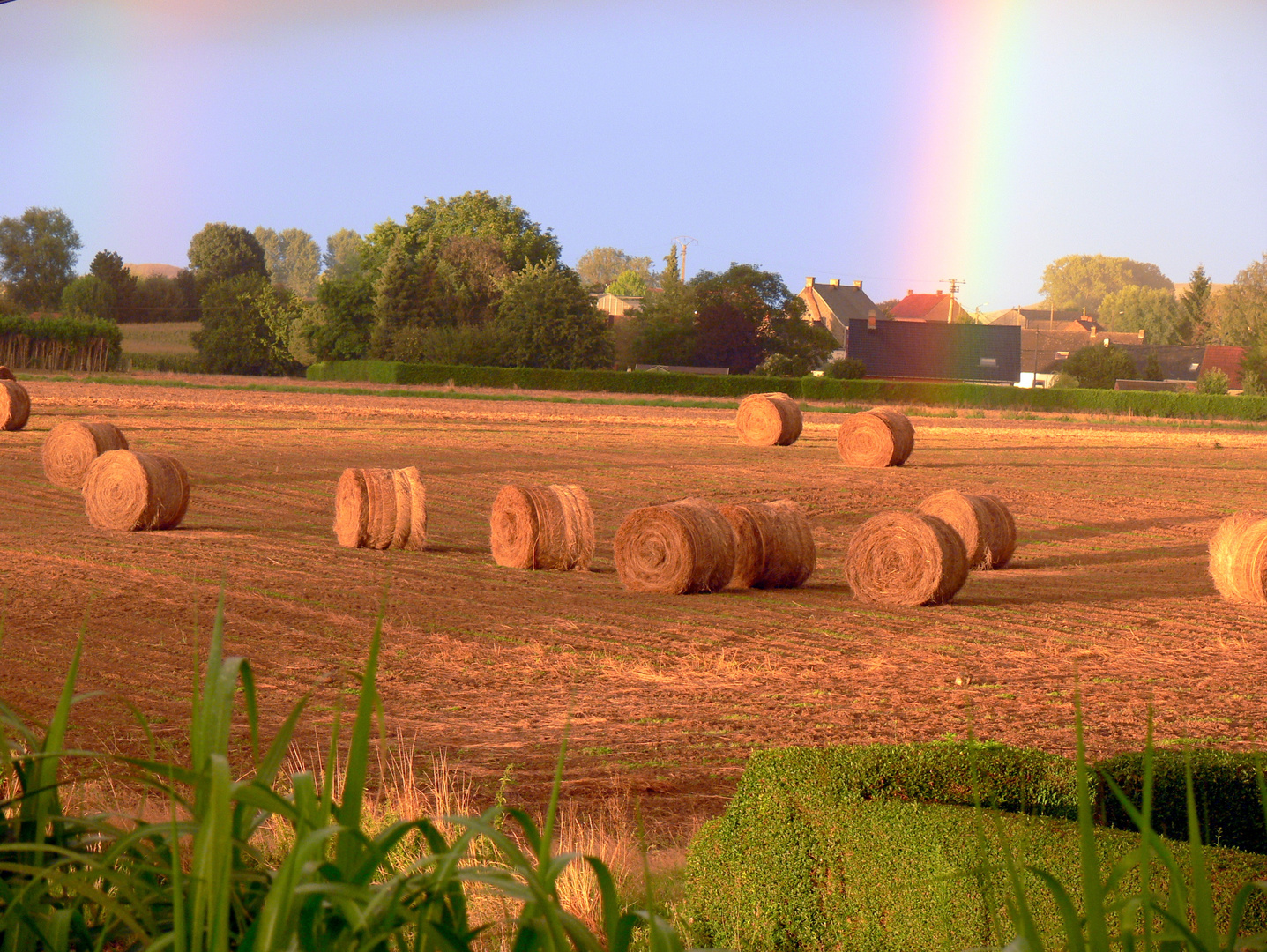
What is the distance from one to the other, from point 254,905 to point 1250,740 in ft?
22.9

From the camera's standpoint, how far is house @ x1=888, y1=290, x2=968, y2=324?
130m

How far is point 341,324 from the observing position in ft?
235

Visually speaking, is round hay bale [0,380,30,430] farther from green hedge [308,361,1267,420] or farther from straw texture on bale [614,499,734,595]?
green hedge [308,361,1267,420]

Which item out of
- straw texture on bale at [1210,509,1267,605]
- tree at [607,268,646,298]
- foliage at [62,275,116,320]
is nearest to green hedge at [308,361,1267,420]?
foliage at [62,275,116,320]

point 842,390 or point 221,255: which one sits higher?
point 221,255

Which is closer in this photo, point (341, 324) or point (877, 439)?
point (877, 439)

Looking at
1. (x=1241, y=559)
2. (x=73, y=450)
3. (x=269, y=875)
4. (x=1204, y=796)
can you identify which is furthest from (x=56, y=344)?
(x=269, y=875)

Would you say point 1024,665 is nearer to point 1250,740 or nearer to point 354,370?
point 1250,740

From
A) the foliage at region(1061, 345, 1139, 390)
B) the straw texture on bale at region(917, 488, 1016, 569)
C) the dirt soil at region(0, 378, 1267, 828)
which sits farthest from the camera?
the foliage at region(1061, 345, 1139, 390)

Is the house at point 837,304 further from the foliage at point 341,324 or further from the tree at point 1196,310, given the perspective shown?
the foliage at point 341,324

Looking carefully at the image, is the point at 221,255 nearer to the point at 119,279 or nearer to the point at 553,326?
the point at 119,279

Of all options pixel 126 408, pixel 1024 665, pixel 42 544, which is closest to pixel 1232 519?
pixel 1024 665

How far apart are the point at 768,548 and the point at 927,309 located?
124m

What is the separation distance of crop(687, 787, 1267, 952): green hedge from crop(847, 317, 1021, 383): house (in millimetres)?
87459
